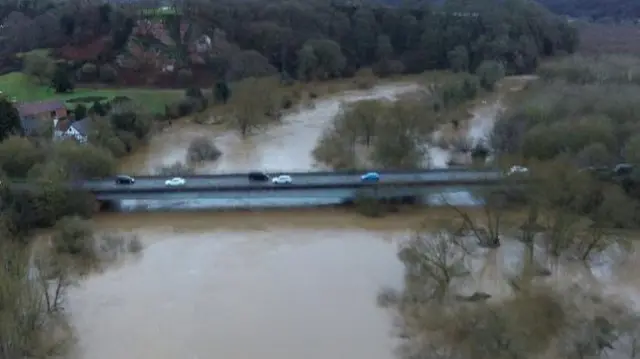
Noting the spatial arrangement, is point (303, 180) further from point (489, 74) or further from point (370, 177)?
point (489, 74)

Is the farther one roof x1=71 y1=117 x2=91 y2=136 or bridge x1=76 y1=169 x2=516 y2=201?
roof x1=71 y1=117 x2=91 y2=136

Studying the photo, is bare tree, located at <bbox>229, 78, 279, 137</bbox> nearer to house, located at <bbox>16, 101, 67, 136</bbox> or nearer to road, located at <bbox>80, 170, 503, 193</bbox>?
house, located at <bbox>16, 101, 67, 136</bbox>

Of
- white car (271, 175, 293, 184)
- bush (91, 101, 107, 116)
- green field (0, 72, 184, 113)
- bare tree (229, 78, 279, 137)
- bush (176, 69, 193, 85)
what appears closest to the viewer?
white car (271, 175, 293, 184)

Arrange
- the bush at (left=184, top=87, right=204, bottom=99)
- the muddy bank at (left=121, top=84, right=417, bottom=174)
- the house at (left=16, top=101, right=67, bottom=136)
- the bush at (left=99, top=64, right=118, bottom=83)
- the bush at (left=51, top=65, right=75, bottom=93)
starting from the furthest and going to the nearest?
the bush at (left=99, top=64, right=118, bottom=83), the bush at (left=51, top=65, right=75, bottom=93), the bush at (left=184, top=87, right=204, bottom=99), the house at (left=16, top=101, right=67, bottom=136), the muddy bank at (left=121, top=84, right=417, bottom=174)

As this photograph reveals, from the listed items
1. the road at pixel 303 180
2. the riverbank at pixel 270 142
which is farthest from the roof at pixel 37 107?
the road at pixel 303 180

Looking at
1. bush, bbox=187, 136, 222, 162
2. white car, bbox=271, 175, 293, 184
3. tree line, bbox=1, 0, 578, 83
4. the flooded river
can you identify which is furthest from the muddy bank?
tree line, bbox=1, 0, 578, 83

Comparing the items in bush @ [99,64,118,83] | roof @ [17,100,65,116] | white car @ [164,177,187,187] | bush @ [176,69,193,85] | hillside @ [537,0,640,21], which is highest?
white car @ [164,177,187,187]

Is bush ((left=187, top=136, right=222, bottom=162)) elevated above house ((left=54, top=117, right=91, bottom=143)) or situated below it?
below
